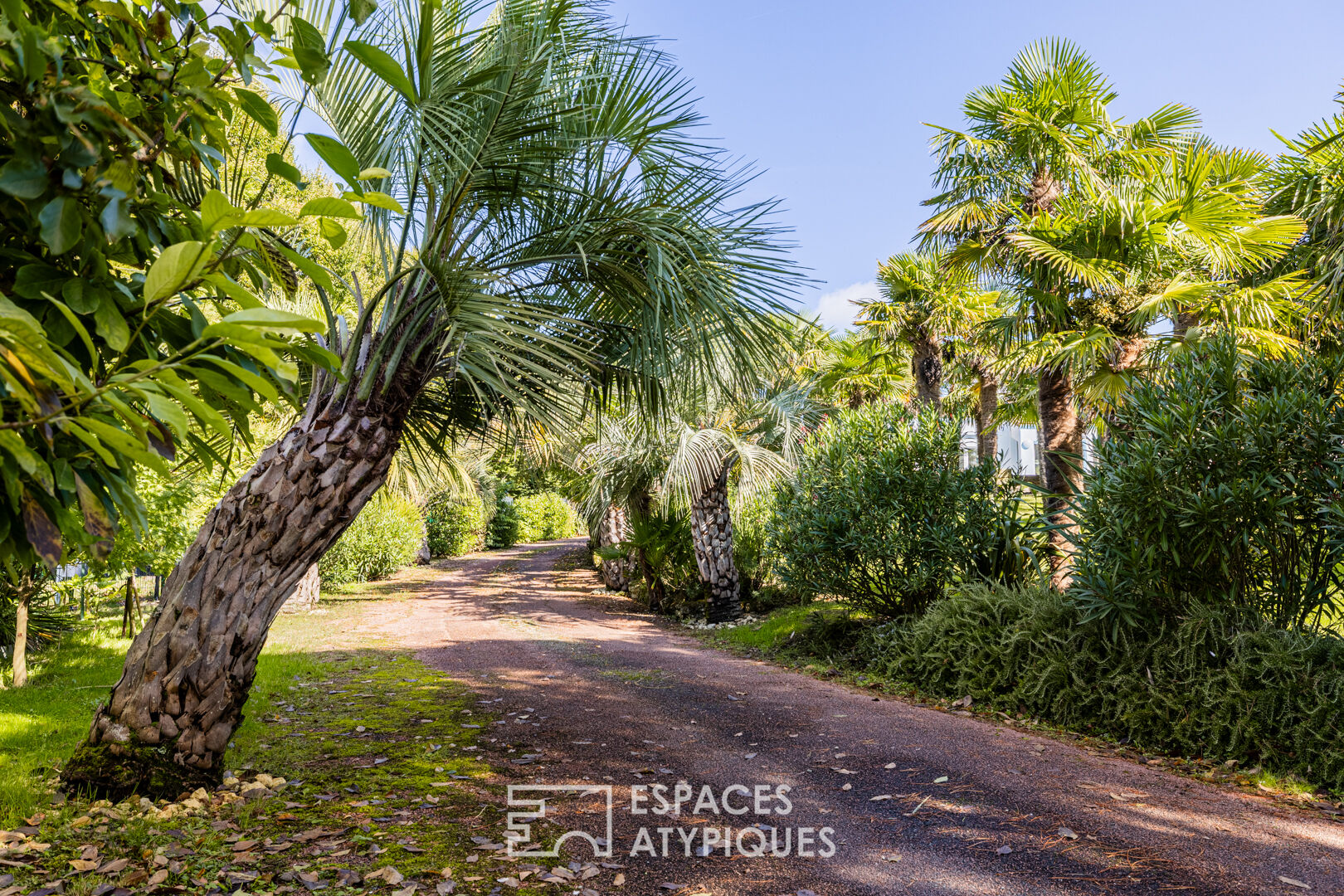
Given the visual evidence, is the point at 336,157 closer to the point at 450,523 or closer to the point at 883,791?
the point at 883,791

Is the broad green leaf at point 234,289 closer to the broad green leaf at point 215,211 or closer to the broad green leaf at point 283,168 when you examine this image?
the broad green leaf at point 215,211

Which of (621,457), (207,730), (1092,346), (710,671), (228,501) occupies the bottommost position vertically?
(710,671)

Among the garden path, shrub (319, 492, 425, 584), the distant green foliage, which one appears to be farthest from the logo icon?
the distant green foliage

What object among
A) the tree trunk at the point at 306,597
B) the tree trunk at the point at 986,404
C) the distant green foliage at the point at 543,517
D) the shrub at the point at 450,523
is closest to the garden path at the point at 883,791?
the tree trunk at the point at 306,597

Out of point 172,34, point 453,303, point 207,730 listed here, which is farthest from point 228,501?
point 172,34

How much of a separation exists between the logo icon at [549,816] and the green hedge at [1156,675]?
13.5 feet

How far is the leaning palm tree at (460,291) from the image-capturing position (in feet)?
12.7

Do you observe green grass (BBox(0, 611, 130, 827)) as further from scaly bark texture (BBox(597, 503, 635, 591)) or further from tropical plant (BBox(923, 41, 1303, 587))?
scaly bark texture (BBox(597, 503, 635, 591))

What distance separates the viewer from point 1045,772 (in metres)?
4.68

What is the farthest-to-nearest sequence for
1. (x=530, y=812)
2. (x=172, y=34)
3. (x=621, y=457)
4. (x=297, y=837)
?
1. (x=621, y=457)
2. (x=530, y=812)
3. (x=297, y=837)
4. (x=172, y=34)

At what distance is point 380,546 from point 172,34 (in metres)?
17.8

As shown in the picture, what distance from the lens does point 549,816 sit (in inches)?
148

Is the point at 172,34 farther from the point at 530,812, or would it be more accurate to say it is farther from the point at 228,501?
the point at 530,812

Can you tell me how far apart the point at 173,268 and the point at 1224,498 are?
644 centimetres
